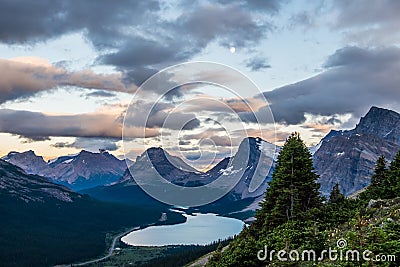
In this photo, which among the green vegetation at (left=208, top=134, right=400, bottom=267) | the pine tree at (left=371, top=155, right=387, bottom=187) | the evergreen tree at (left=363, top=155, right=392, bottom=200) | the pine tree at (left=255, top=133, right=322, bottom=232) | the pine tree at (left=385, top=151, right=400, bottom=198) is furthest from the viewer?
the pine tree at (left=371, top=155, right=387, bottom=187)

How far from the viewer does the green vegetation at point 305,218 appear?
24.3 meters

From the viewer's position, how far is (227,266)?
2884 cm

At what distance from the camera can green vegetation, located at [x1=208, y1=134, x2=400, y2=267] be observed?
24.3 metres

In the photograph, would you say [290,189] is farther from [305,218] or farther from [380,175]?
[380,175]

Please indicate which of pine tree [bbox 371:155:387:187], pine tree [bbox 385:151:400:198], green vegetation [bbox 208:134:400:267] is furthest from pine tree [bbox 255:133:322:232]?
pine tree [bbox 371:155:387:187]

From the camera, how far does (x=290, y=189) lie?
4244 cm

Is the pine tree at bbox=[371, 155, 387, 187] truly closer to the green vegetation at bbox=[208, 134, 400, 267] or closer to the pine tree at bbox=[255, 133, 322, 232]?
the green vegetation at bbox=[208, 134, 400, 267]

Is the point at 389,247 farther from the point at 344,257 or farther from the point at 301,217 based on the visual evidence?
the point at 301,217

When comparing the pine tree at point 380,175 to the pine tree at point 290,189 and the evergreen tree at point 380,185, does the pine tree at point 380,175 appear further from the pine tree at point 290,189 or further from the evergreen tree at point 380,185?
the pine tree at point 290,189

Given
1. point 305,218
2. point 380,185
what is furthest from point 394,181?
point 305,218

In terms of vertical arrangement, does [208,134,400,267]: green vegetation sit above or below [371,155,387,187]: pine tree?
below

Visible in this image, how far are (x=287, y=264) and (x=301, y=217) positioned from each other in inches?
605

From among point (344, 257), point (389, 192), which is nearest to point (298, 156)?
point (389, 192)

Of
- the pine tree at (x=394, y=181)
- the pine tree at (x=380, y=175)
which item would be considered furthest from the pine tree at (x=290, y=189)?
the pine tree at (x=380, y=175)
